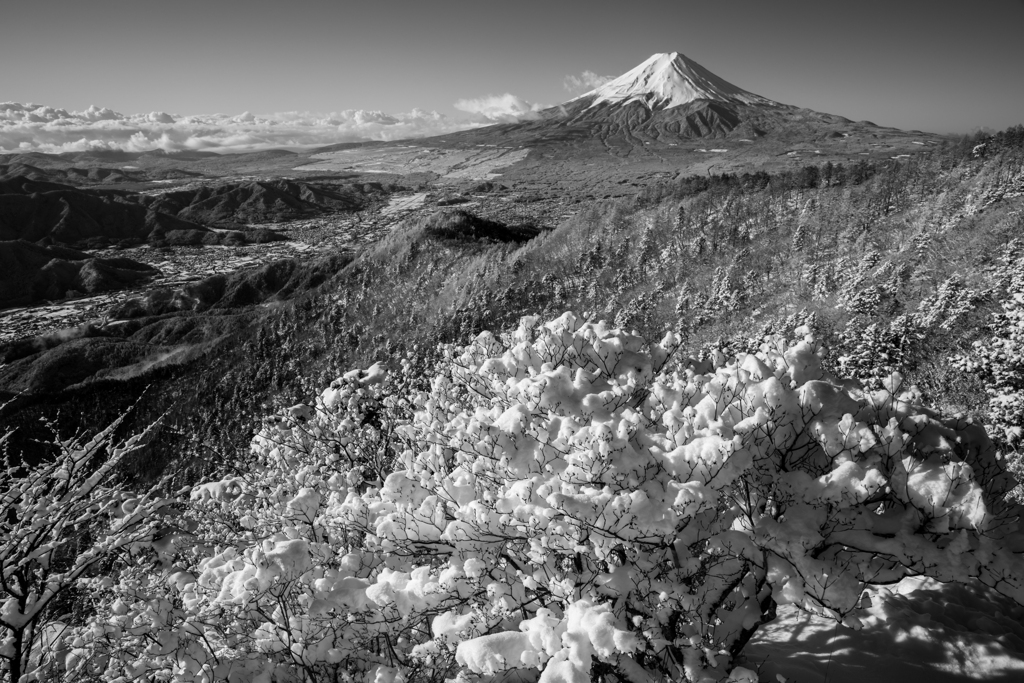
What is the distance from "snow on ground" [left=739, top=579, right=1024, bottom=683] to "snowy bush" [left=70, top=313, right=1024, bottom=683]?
1809 millimetres

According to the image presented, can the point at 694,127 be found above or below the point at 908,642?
above

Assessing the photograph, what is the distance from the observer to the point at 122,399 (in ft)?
102

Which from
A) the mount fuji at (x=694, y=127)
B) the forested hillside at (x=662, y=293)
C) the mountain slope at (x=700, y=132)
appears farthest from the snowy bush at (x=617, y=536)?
the mount fuji at (x=694, y=127)

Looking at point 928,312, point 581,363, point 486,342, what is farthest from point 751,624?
point 928,312

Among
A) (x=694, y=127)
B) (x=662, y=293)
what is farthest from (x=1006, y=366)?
(x=694, y=127)

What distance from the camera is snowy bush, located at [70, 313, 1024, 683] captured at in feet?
12.1

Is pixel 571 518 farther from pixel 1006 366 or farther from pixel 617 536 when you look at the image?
pixel 1006 366

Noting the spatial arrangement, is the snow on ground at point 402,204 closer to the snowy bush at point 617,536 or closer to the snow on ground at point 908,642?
the snowy bush at point 617,536

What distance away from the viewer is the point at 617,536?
3.82 meters

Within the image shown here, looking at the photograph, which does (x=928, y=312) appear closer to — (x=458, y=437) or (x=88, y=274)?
(x=458, y=437)

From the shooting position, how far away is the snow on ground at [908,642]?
543 centimetres

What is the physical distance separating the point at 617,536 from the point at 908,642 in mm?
4820

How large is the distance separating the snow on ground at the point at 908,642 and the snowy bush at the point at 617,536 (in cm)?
181

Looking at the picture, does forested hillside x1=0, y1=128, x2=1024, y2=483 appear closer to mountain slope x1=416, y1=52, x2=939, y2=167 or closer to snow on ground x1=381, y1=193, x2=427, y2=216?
mountain slope x1=416, y1=52, x2=939, y2=167
